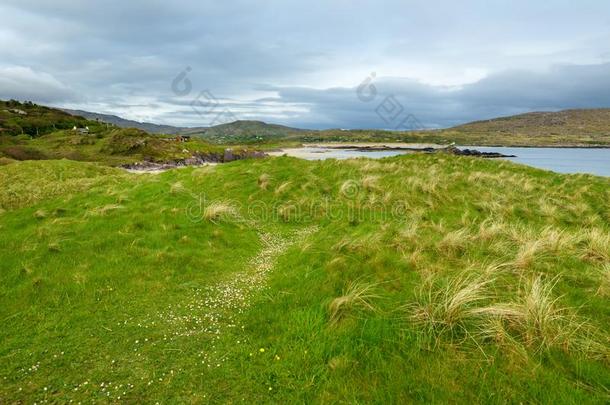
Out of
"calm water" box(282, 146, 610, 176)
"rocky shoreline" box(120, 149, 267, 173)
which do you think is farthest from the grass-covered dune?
"rocky shoreline" box(120, 149, 267, 173)

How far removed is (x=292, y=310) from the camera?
648 cm

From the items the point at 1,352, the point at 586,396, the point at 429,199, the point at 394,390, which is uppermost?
the point at 429,199

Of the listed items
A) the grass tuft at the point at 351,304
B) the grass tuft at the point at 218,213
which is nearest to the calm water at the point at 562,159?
the grass tuft at the point at 218,213

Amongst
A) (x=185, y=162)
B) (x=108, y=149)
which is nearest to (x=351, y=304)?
(x=185, y=162)

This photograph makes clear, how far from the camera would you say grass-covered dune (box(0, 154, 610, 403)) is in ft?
15.1

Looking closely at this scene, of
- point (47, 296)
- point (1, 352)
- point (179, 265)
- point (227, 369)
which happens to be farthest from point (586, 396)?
point (47, 296)

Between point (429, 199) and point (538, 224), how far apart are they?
4.36 meters

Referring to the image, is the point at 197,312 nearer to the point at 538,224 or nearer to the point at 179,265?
the point at 179,265

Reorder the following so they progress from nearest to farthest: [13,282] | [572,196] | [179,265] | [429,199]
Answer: [13,282] → [179,265] → [429,199] → [572,196]

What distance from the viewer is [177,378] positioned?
195 inches

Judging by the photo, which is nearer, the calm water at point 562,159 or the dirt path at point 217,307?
the dirt path at point 217,307

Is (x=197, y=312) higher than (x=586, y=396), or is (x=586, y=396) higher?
(x=586, y=396)

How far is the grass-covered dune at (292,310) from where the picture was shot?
182 inches

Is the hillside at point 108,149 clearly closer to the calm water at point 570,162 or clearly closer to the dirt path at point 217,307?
the dirt path at point 217,307
